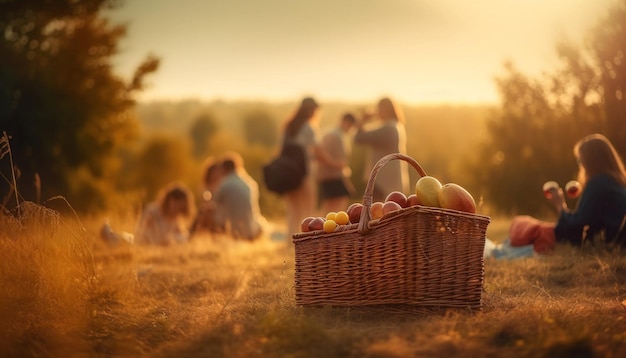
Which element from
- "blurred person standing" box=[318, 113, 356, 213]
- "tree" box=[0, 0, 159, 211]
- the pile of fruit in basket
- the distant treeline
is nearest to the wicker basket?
the pile of fruit in basket

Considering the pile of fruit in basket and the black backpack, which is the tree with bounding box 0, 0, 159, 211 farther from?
the pile of fruit in basket

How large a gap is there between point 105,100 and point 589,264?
13253 millimetres

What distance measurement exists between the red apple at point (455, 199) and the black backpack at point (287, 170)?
237 inches

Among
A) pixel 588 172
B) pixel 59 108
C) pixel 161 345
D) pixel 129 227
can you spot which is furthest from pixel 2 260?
pixel 59 108

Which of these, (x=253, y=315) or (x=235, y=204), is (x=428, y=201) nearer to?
(x=253, y=315)

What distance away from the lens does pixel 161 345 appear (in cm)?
438

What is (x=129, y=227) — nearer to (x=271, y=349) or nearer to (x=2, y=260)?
(x=2, y=260)

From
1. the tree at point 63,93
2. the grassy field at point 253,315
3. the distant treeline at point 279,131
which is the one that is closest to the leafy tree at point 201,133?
the distant treeline at point 279,131

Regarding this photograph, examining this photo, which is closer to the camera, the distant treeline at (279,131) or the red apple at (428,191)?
the red apple at (428,191)

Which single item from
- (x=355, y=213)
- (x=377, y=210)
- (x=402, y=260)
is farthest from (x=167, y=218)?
A: (x=402, y=260)

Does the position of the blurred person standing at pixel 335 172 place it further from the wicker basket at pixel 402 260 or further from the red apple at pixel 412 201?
the wicker basket at pixel 402 260

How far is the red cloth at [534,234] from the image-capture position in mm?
7988

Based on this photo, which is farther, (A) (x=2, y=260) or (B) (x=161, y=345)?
(A) (x=2, y=260)

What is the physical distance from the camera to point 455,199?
16.3 ft
